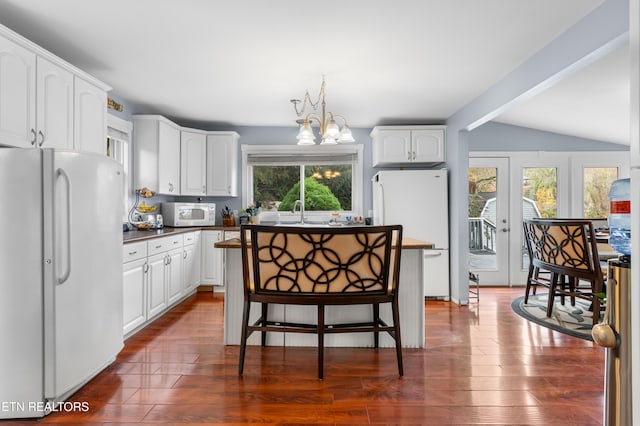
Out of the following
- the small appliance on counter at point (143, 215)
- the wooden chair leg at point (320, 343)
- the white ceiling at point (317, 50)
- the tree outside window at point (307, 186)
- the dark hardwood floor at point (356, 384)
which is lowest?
the dark hardwood floor at point (356, 384)

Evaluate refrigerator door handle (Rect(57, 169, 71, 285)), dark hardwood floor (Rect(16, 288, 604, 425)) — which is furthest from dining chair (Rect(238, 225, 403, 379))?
refrigerator door handle (Rect(57, 169, 71, 285))

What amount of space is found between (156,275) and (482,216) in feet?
14.1

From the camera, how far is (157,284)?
350 centimetres

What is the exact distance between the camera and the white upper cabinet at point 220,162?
5.02 m

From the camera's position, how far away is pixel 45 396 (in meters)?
1.89

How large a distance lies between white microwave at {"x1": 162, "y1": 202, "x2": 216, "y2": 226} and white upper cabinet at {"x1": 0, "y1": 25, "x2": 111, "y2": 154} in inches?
63.8

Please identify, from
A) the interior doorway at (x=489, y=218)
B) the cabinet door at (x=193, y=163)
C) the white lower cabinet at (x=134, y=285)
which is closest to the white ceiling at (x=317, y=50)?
the cabinet door at (x=193, y=163)

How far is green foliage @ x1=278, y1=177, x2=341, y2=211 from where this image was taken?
5363 mm

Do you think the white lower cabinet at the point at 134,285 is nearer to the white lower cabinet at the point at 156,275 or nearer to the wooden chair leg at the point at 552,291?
the white lower cabinet at the point at 156,275

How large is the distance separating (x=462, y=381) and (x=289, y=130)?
400cm

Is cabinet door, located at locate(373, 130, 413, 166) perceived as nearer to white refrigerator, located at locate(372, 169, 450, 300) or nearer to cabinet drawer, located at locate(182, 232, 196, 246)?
white refrigerator, located at locate(372, 169, 450, 300)

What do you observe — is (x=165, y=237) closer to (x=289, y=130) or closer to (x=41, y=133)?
(x=41, y=133)

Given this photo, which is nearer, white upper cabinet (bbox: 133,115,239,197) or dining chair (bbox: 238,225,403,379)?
dining chair (bbox: 238,225,403,379)

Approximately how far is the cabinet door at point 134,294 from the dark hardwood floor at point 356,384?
155mm
